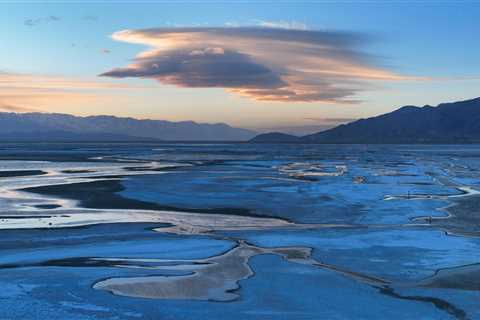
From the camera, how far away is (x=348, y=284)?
11164 millimetres

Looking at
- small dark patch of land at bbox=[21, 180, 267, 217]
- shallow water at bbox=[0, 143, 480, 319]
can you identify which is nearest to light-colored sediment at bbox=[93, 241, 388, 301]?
shallow water at bbox=[0, 143, 480, 319]

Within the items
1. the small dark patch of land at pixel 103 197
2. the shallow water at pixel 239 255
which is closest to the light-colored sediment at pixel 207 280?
the shallow water at pixel 239 255

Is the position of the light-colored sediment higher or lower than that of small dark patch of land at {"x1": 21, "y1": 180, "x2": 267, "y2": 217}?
lower

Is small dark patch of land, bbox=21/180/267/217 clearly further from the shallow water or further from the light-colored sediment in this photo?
the light-colored sediment

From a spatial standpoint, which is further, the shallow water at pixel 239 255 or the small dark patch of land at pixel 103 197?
the small dark patch of land at pixel 103 197

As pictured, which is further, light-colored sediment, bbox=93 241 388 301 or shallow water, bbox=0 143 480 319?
light-colored sediment, bbox=93 241 388 301

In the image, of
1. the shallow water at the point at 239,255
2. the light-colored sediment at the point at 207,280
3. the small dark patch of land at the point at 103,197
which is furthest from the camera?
the small dark patch of land at the point at 103,197

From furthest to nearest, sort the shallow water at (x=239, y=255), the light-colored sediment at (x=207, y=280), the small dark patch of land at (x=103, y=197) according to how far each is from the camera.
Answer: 1. the small dark patch of land at (x=103, y=197)
2. the light-colored sediment at (x=207, y=280)
3. the shallow water at (x=239, y=255)

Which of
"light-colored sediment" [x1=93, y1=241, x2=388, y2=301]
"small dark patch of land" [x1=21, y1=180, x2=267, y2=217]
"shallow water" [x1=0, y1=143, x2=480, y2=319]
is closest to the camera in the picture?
"shallow water" [x1=0, y1=143, x2=480, y2=319]

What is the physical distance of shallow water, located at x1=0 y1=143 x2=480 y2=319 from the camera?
979 centimetres

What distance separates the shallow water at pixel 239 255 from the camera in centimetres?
979

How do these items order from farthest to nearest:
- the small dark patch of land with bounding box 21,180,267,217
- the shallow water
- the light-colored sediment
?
the small dark patch of land with bounding box 21,180,267,217 → the light-colored sediment → the shallow water

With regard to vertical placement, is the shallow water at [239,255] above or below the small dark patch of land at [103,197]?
below

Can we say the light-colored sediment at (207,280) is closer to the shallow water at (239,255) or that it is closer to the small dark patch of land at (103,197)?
the shallow water at (239,255)
